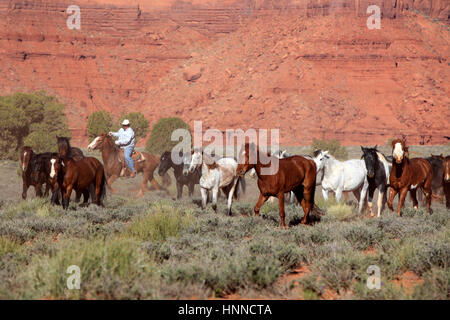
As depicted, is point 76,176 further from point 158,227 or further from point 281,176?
point 281,176

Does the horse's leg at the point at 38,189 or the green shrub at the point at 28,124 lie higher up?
the green shrub at the point at 28,124

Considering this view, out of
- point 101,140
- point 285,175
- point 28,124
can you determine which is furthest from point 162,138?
point 285,175

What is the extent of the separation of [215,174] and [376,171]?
178 inches

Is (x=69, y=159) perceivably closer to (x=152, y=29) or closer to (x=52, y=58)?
(x=52, y=58)

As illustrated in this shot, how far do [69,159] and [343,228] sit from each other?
7408 millimetres

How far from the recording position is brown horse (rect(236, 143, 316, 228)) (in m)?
11.9

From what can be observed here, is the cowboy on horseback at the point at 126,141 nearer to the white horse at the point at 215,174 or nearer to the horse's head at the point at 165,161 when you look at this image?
the horse's head at the point at 165,161

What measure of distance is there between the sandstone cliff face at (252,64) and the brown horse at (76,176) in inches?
2806

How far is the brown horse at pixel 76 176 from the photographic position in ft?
45.4

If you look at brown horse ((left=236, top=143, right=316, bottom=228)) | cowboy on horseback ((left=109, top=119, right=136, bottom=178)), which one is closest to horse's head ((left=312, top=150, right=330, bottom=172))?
brown horse ((left=236, top=143, right=316, bottom=228))

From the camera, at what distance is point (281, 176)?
1211cm

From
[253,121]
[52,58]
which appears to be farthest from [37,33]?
[253,121]

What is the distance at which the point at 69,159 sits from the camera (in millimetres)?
14312

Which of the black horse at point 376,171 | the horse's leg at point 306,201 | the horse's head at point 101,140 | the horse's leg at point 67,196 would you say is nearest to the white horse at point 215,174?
the horse's leg at point 306,201
